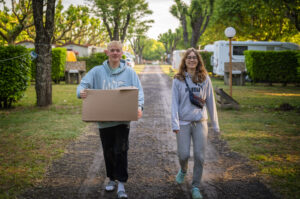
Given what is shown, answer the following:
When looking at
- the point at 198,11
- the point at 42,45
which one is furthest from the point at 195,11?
the point at 42,45

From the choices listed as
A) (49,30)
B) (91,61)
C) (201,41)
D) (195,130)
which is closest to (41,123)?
(49,30)

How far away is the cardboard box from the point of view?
3.71 m

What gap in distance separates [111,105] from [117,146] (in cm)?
56

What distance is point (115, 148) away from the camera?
13.0ft

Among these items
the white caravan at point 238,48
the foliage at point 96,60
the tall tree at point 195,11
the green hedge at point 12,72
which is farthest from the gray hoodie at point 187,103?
the tall tree at point 195,11

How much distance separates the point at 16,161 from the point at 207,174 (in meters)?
3.25

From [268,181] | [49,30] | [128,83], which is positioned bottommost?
[268,181]

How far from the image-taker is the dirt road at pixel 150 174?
4.03 m

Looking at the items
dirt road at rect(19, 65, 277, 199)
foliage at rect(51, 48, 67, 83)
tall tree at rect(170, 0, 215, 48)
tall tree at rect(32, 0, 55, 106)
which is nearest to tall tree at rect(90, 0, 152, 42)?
tall tree at rect(170, 0, 215, 48)

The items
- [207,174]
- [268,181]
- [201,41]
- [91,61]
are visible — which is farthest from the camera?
[201,41]

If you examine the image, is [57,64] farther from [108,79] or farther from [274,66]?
[108,79]

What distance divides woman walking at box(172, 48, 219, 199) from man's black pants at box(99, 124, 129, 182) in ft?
2.14

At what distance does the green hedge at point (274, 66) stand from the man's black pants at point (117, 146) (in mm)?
18168

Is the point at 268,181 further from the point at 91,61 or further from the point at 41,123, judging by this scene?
the point at 91,61
